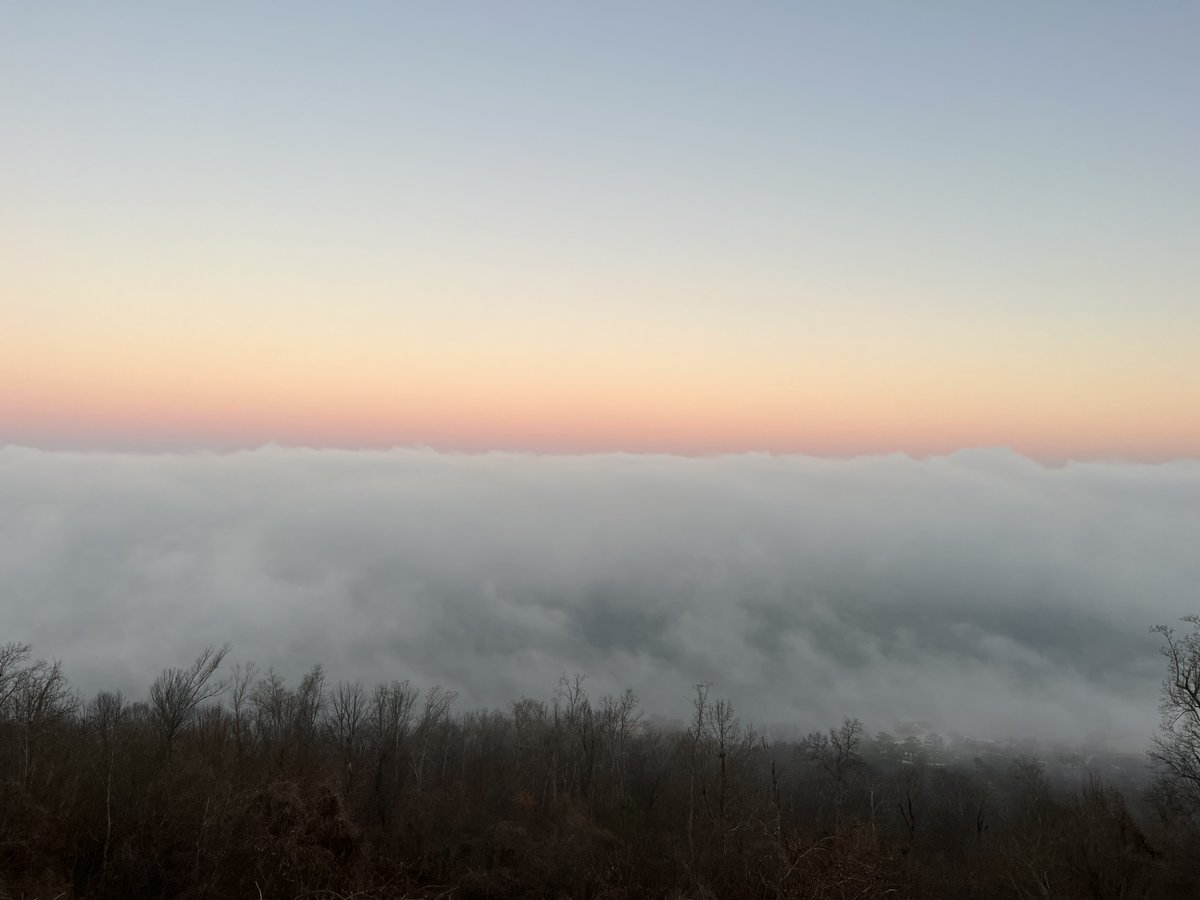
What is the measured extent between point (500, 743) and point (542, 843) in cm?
5631

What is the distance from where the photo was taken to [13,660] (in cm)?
5431

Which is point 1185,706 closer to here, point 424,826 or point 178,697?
point 424,826

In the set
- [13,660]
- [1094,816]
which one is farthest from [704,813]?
[13,660]

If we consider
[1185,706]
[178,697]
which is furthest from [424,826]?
[1185,706]

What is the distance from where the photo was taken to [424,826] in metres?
61.2

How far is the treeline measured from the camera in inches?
1436

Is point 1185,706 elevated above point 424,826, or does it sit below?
above

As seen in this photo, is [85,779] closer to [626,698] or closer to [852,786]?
[626,698]

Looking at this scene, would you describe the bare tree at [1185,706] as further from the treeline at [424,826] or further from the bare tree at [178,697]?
the bare tree at [178,697]

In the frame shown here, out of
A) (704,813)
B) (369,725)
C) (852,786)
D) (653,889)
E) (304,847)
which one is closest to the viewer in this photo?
(304,847)

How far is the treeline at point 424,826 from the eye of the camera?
36469 mm

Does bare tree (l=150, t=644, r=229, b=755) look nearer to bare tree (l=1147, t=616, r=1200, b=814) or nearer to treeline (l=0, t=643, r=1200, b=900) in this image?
treeline (l=0, t=643, r=1200, b=900)

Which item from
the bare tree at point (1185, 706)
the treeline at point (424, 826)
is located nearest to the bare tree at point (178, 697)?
the treeline at point (424, 826)

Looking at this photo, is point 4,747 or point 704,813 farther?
point 704,813
